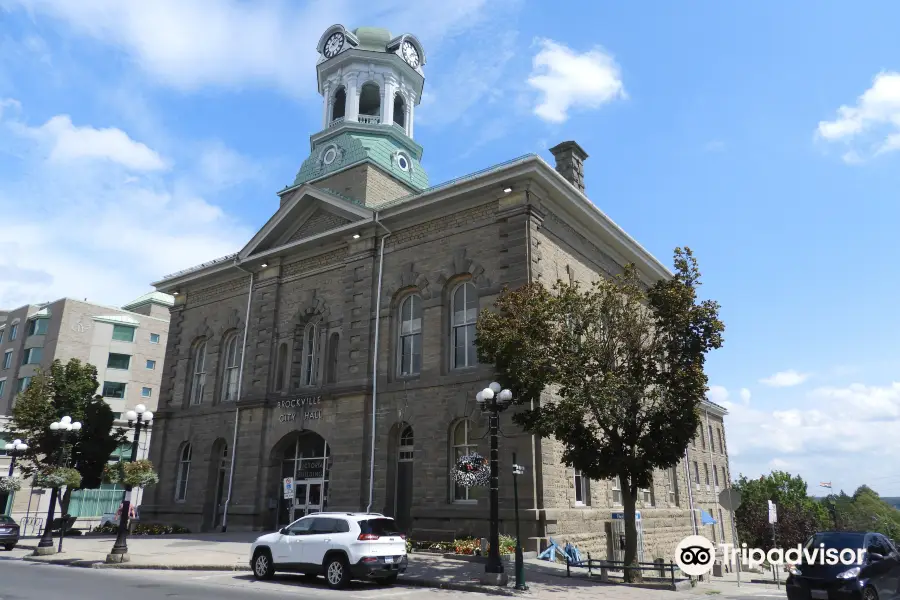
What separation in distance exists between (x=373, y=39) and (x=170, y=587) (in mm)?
30397

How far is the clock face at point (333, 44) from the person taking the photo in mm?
35978

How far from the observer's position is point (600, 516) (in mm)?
23172

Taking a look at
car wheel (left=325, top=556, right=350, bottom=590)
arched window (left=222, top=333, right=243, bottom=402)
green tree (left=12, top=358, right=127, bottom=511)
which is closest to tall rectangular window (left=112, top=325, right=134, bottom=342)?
green tree (left=12, top=358, right=127, bottom=511)

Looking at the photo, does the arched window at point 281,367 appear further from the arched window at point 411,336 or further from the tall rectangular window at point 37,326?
the tall rectangular window at point 37,326

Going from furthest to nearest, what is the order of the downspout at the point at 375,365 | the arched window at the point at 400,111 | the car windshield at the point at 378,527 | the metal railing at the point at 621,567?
the arched window at the point at 400,111 → the downspout at the point at 375,365 → the metal railing at the point at 621,567 → the car windshield at the point at 378,527

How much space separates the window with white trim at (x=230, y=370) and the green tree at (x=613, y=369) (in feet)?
57.1

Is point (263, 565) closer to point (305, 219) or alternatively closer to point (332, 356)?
point (332, 356)

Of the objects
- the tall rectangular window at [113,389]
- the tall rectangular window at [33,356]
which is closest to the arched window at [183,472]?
the tall rectangular window at [113,389]

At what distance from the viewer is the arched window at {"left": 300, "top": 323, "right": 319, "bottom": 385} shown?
94.1ft

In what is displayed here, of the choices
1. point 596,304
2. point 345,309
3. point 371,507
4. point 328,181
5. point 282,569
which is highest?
point 328,181

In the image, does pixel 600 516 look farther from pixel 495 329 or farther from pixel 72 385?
pixel 72 385

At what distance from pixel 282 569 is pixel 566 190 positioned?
15.9 metres

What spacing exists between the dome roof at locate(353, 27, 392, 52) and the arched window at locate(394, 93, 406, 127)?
9.16 feet

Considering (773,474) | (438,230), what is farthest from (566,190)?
(773,474)
